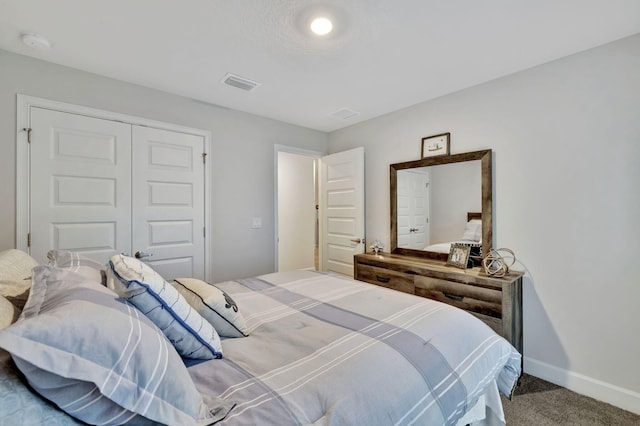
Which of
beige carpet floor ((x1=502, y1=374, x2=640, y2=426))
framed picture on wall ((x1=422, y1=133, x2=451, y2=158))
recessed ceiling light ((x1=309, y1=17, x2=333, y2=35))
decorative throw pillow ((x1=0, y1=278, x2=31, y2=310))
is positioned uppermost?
recessed ceiling light ((x1=309, y1=17, x2=333, y2=35))

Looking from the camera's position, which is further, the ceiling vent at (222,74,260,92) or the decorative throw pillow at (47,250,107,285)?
the ceiling vent at (222,74,260,92)

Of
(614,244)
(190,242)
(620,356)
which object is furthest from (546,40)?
(190,242)

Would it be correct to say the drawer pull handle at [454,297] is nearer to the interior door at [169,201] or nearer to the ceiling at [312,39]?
the ceiling at [312,39]

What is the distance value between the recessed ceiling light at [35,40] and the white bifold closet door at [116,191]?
0.48 metres

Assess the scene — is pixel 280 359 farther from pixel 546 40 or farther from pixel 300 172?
pixel 300 172

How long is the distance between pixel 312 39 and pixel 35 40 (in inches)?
75.0

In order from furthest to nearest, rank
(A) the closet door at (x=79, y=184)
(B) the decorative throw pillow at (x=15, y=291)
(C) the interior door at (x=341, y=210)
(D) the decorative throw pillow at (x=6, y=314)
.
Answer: (C) the interior door at (x=341, y=210), (A) the closet door at (x=79, y=184), (B) the decorative throw pillow at (x=15, y=291), (D) the decorative throw pillow at (x=6, y=314)

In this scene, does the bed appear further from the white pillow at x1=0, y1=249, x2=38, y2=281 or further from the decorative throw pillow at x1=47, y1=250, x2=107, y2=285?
the white pillow at x1=0, y1=249, x2=38, y2=281

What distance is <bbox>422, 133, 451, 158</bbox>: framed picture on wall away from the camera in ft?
9.50

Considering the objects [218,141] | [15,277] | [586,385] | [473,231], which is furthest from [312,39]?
[586,385]

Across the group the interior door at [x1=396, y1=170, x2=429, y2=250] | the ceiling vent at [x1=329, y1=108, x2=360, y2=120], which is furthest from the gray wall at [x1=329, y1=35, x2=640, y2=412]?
the ceiling vent at [x1=329, y1=108, x2=360, y2=120]

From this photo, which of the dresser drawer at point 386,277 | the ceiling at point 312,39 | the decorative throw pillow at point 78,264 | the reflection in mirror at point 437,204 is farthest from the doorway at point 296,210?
the decorative throw pillow at point 78,264

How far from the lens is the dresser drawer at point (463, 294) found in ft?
7.26

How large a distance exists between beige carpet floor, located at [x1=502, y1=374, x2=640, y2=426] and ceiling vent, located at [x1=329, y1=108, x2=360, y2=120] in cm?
301
